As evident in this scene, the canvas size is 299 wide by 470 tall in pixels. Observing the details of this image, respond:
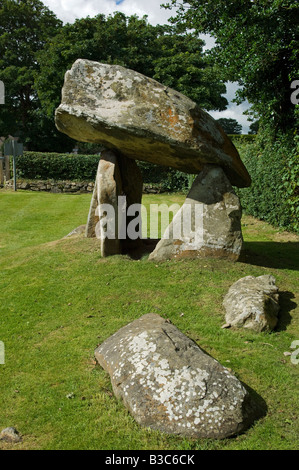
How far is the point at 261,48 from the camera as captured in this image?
1038 centimetres

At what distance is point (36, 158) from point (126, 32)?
1188 centimetres

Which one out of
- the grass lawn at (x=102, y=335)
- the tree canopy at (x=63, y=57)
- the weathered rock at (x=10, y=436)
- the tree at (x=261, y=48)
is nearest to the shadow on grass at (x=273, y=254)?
the grass lawn at (x=102, y=335)

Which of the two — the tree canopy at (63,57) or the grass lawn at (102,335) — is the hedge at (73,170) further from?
the grass lawn at (102,335)

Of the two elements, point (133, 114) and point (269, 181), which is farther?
point (269, 181)

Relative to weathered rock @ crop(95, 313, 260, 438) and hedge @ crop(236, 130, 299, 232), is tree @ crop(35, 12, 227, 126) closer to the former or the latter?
hedge @ crop(236, 130, 299, 232)

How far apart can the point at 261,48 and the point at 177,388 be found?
916cm

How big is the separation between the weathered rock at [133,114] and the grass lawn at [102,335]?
2.28 metres

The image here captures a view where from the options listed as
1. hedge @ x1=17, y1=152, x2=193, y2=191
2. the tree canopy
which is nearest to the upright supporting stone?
hedge @ x1=17, y1=152, x2=193, y2=191

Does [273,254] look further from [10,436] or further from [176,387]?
[10,436]

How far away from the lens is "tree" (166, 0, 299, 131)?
999cm

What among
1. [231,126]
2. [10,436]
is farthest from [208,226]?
[231,126]

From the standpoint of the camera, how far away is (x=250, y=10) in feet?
33.6

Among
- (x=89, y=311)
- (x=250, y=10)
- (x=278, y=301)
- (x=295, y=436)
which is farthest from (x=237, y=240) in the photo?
(x=250, y=10)

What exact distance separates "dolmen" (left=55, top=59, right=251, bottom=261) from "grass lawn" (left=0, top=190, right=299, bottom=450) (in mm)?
507
